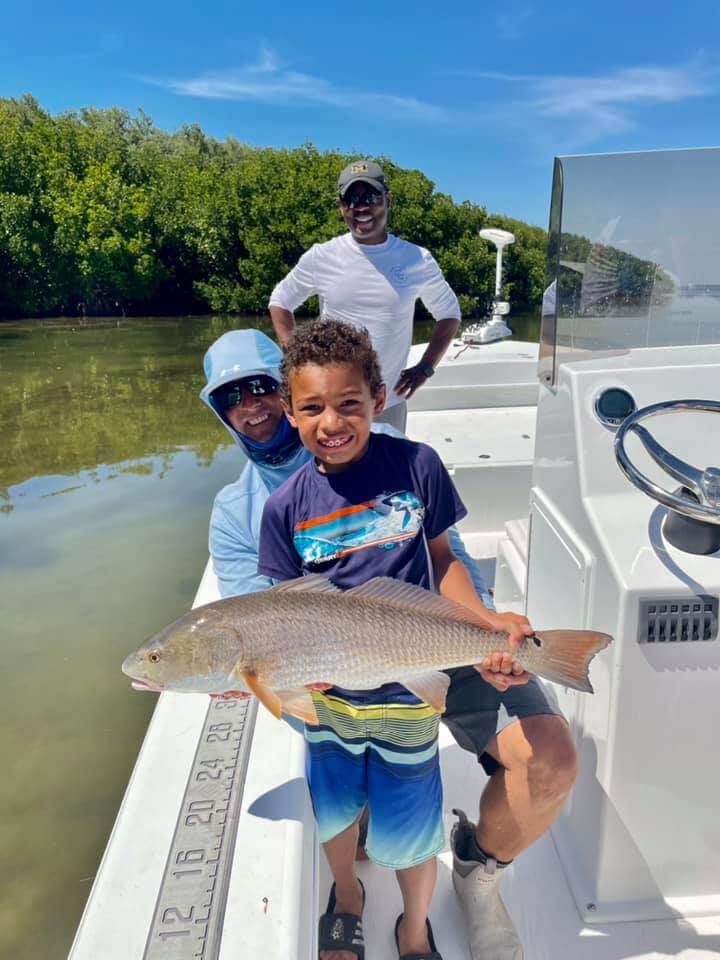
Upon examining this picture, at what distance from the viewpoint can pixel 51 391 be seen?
41.5 ft

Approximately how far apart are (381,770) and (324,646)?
0.43 metres

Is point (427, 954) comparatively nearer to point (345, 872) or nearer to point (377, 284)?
point (345, 872)

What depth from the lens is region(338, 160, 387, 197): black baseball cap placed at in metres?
3.29

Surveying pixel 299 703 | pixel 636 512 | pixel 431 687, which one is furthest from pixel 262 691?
pixel 636 512

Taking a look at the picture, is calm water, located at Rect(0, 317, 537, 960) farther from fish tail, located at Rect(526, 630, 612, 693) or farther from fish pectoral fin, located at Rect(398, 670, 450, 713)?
fish tail, located at Rect(526, 630, 612, 693)

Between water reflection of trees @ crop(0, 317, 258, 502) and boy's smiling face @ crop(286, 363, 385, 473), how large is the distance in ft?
19.3

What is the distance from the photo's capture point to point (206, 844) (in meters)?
1.41

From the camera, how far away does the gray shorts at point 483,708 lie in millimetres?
1532

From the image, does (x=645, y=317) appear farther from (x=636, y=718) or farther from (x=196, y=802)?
(x=196, y=802)

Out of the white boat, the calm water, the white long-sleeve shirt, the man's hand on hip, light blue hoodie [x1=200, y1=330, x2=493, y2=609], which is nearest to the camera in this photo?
the white boat

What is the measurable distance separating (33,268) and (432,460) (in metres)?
32.2

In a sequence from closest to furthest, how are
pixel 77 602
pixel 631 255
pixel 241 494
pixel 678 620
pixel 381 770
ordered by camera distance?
pixel 678 620 → pixel 381 770 → pixel 631 255 → pixel 241 494 → pixel 77 602

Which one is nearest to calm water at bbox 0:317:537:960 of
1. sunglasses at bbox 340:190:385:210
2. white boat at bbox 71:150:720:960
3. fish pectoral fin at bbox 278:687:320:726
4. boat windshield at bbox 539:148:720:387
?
white boat at bbox 71:150:720:960

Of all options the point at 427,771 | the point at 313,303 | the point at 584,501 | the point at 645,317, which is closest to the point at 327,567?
the point at 427,771
